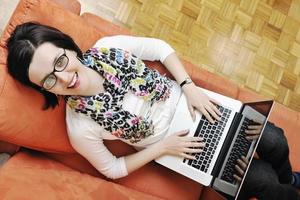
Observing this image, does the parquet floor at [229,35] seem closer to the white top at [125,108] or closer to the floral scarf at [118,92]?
the white top at [125,108]

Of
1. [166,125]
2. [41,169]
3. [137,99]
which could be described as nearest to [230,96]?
[166,125]

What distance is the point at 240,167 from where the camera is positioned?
1.34 m

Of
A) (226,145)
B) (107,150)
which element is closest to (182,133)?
(226,145)

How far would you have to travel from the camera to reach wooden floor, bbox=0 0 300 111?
197cm

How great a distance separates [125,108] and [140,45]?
0.25 m

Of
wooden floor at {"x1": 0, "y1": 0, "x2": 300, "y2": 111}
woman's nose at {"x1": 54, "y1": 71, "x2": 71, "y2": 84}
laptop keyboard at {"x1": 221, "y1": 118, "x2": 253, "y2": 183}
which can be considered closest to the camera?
woman's nose at {"x1": 54, "y1": 71, "x2": 71, "y2": 84}

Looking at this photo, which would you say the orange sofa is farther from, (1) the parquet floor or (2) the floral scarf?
(1) the parquet floor

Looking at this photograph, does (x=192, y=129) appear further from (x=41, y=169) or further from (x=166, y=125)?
(x=41, y=169)

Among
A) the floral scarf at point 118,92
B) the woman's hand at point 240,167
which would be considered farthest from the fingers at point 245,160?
the floral scarf at point 118,92

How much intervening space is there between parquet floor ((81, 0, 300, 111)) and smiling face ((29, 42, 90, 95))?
0.84 metres

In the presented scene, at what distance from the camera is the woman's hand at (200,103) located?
144 centimetres

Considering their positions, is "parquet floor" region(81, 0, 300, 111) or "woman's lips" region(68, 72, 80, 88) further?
"parquet floor" region(81, 0, 300, 111)

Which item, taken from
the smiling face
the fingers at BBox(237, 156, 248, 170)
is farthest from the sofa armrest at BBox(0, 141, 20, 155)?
the fingers at BBox(237, 156, 248, 170)

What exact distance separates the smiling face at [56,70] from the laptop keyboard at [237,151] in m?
0.60
